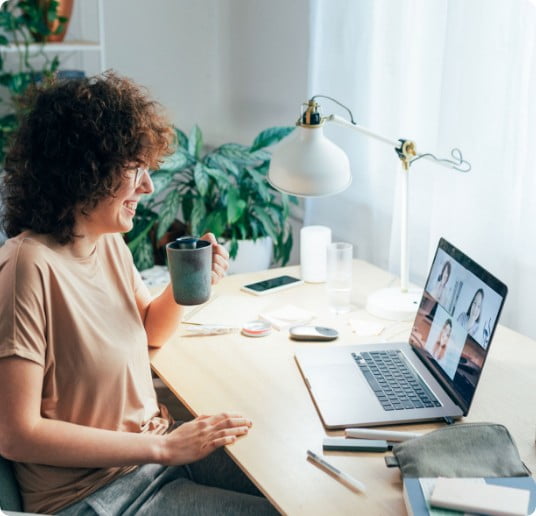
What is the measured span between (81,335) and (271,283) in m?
0.79

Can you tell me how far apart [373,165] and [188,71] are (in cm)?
139

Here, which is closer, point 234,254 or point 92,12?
point 234,254

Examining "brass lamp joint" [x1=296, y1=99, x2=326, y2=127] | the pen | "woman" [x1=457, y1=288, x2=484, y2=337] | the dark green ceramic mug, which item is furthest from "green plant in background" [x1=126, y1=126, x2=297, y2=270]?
the pen

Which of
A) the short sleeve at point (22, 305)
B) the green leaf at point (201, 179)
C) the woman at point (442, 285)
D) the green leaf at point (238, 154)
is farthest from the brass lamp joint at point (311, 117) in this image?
the green leaf at point (238, 154)

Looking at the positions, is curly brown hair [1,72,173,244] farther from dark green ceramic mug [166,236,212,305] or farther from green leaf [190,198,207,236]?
green leaf [190,198,207,236]

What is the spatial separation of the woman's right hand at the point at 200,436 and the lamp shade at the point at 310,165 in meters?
0.59

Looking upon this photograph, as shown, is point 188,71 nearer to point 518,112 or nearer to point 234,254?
point 234,254

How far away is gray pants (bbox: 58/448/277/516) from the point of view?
1274mm

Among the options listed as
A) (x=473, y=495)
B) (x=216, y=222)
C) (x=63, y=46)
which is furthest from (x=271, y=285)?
(x=63, y=46)

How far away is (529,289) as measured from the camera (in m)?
1.83

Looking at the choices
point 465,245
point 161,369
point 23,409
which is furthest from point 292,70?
point 23,409

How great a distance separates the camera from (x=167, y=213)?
8.20 feet

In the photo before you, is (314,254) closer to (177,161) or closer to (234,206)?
(234,206)

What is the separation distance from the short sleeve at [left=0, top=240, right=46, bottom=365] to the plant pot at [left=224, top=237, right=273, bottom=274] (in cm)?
127
